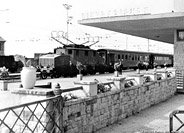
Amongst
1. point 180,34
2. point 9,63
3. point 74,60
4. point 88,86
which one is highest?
point 180,34

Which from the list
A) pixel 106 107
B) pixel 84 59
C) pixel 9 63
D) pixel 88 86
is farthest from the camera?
→ pixel 9 63

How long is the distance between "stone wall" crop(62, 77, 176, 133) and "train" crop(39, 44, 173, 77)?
1237 centimetres

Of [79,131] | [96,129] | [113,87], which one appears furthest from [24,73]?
[113,87]

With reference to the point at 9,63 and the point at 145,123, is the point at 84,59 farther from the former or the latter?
the point at 145,123

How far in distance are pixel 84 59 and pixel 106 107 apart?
1853 centimetres

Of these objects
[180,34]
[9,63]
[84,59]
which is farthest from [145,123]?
[9,63]

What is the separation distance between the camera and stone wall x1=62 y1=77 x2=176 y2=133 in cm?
717

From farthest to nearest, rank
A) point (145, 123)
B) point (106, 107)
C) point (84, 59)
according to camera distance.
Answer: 1. point (84, 59)
2. point (145, 123)
3. point (106, 107)

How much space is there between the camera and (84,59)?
27.4 m

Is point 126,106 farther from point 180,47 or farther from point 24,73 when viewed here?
point 180,47

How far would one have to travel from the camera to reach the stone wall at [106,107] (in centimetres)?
717

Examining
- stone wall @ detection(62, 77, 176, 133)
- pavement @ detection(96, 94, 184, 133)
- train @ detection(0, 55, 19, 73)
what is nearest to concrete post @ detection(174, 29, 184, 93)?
stone wall @ detection(62, 77, 176, 133)

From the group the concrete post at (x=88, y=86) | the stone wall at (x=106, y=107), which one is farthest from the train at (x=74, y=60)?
the concrete post at (x=88, y=86)

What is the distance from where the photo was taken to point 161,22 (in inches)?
677
